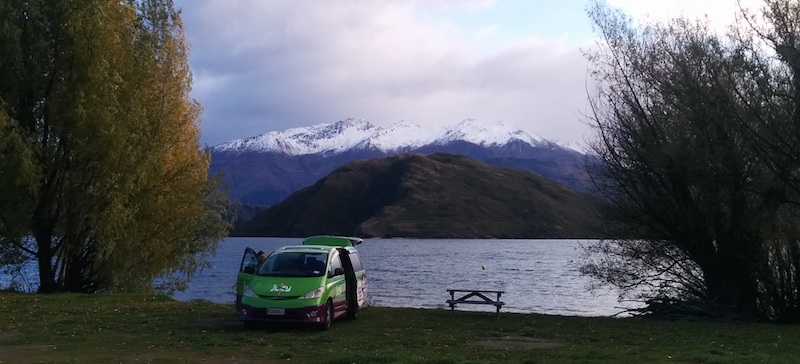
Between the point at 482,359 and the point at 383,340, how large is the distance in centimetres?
368

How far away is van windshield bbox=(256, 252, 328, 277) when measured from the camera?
1973 cm

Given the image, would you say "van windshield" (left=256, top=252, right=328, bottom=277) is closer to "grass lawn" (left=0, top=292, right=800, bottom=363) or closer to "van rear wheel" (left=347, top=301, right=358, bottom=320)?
"grass lawn" (left=0, top=292, right=800, bottom=363)

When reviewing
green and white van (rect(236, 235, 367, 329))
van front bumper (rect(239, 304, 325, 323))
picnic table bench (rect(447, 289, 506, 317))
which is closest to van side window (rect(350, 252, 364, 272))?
green and white van (rect(236, 235, 367, 329))

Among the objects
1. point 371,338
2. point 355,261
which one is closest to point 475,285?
point 355,261

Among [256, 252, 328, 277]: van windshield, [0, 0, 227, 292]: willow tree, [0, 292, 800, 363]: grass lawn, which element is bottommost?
[0, 292, 800, 363]: grass lawn

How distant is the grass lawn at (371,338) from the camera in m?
14.6

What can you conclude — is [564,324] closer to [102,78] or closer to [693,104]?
[693,104]

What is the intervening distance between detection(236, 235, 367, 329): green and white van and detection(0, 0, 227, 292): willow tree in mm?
9912

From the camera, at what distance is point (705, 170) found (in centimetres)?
2473

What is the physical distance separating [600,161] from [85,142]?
1944cm

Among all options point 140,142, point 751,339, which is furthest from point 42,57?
point 751,339

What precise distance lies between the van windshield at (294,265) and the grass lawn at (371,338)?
56.4 inches

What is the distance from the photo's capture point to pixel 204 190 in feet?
117

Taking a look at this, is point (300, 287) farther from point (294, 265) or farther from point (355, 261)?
point (355, 261)
